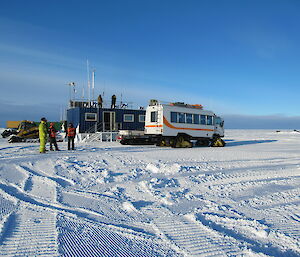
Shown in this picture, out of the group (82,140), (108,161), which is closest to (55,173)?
(108,161)

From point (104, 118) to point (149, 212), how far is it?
1919 centimetres

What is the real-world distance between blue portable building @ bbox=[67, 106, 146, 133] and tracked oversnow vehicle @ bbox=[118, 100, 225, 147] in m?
5.96

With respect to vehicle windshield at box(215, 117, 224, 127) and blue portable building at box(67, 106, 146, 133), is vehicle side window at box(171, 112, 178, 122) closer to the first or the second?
vehicle windshield at box(215, 117, 224, 127)

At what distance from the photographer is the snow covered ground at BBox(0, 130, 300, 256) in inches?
121

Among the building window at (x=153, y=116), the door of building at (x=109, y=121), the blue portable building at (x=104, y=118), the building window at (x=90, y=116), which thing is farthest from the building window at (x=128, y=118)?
the building window at (x=153, y=116)

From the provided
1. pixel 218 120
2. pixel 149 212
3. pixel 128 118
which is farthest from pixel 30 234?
pixel 128 118

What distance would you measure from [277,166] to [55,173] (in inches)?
305

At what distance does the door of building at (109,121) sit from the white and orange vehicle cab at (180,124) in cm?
786

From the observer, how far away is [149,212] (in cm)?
429

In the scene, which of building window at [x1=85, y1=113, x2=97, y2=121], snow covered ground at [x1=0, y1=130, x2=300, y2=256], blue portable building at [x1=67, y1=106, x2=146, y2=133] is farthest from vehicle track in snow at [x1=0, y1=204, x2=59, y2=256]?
building window at [x1=85, y1=113, x2=97, y2=121]

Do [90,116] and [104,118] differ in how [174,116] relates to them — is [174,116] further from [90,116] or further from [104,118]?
[90,116]

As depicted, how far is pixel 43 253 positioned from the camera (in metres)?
2.85

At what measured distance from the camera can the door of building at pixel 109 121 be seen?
74.7ft

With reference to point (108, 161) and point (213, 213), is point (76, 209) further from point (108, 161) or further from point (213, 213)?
point (108, 161)
